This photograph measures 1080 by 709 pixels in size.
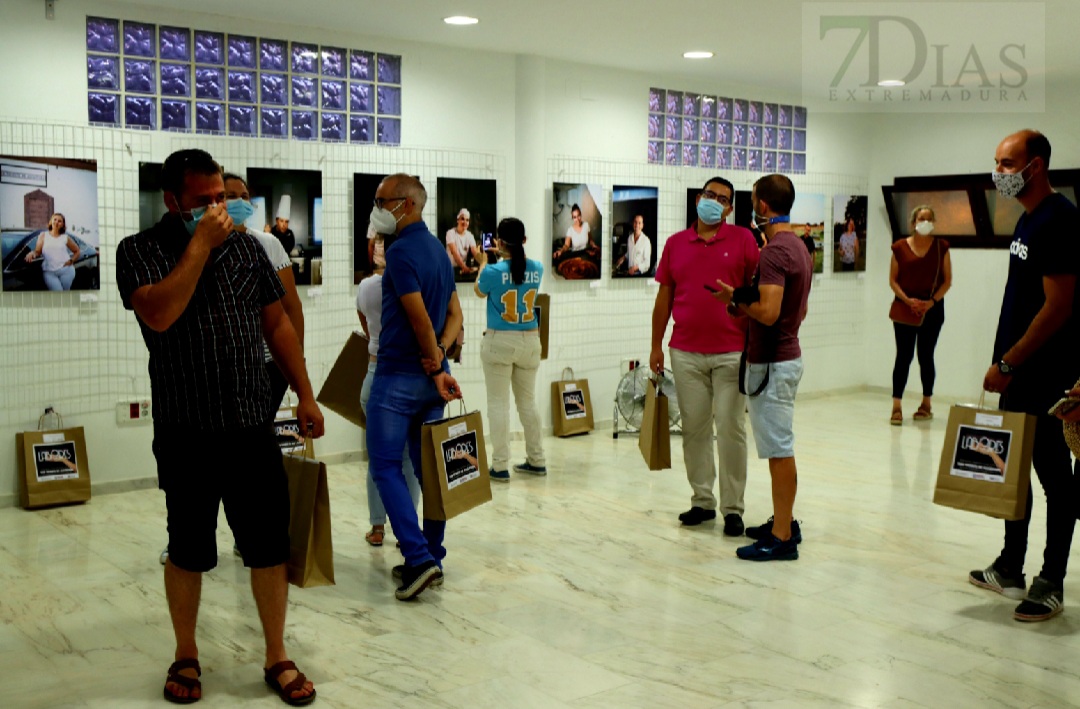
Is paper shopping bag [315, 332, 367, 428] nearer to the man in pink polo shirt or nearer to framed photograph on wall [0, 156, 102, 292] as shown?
the man in pink polo shirt

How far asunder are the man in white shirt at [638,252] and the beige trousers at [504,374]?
2.14m

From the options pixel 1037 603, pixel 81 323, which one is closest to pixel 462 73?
pixel 81 323

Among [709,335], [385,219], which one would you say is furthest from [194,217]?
[709,335]

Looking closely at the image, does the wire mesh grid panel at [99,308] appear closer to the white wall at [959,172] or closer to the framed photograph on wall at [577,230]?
the framed photograph on wall at [577,230]

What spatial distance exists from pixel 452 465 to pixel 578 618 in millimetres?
740

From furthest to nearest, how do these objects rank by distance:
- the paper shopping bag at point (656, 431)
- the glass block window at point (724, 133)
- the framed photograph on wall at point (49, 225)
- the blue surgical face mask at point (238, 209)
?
the glass block window at point (724, 133)
the framed photograph on wall at point (49, 225)
the paper shopping bag at point (656, 431)
the blue surgical face mask at point (238, 209)

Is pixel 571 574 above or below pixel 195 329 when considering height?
below

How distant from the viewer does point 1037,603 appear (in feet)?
13.1

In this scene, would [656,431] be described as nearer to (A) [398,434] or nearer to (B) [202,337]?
(A) [398,434]

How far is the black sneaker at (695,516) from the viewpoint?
17.4ft

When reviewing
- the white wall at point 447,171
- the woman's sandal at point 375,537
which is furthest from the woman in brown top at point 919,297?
the woman's sandal at point 375,537

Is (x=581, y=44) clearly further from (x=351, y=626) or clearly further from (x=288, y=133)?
(x=351, y=626)

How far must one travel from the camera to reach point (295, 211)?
260 inches

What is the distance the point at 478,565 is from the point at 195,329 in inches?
80.5
